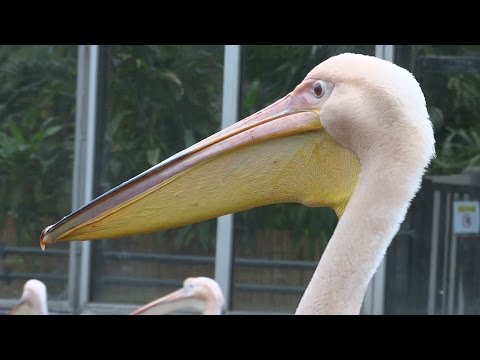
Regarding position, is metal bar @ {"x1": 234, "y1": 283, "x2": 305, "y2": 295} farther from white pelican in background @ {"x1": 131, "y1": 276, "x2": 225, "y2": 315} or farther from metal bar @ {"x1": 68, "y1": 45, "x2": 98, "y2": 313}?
metal bar @ {"x1": 68, "y1": 45, "x2": 98, "y2": 313}

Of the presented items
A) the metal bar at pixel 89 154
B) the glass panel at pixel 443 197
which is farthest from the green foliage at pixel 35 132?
the glass panel at pixel 443 197

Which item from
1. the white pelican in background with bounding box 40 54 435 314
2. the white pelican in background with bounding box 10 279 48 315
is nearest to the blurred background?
the white pelican in background with bounding box 10 279 48 315

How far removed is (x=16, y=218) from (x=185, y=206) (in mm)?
3717

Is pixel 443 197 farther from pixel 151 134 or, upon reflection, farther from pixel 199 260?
pixel 151 134

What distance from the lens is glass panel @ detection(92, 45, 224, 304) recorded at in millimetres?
5145

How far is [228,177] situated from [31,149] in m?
3.71

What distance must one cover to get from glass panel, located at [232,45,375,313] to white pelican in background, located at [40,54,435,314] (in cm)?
321

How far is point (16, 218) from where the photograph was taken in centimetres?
535

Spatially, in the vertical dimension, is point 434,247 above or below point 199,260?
above

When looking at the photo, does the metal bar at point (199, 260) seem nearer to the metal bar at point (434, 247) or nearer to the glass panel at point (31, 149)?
the glass panel at point (31, 149)

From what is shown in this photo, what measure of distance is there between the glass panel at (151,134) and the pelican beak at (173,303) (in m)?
0.53

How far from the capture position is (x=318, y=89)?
5.86 feet

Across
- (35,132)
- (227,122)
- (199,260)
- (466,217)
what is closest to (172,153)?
(227,122)

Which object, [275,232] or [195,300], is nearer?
[195,300]
